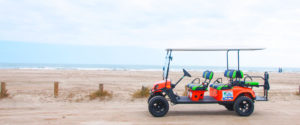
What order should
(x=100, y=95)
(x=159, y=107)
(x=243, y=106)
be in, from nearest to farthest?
(x=159, y=107) → (x=243, y=106) → (x=100, y=95)

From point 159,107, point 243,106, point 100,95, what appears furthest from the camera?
point 100,95

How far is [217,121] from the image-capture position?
274 inches

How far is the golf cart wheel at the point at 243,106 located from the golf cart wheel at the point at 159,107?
2022mm

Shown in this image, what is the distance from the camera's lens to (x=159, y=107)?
24.7 ft

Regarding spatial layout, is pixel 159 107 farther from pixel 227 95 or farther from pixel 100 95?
pixel 100 95

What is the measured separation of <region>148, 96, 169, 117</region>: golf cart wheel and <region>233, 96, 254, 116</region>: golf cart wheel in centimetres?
202

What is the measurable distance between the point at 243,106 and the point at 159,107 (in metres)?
2.48

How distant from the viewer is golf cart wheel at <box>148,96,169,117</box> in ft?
24.2

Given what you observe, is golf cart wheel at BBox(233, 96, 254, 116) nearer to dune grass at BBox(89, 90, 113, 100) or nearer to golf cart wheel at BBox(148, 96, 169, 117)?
golf cart wheel at BBox(148, 96, 169, 117)

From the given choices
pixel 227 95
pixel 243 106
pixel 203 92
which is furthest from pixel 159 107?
pixel 243 106

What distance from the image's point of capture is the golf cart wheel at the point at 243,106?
24.8ft

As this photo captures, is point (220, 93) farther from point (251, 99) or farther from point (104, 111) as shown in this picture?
point (104, 111)

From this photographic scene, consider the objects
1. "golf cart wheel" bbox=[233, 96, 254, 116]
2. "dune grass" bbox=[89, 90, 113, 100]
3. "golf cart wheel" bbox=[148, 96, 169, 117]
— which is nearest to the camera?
"golf cart wheel" bbox=[148, 96, 169, 117]

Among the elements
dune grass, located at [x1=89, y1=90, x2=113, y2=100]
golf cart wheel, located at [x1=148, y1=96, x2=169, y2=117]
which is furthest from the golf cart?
dune grass, located at [x1=89, y1=90, x2=113, y2=100]
